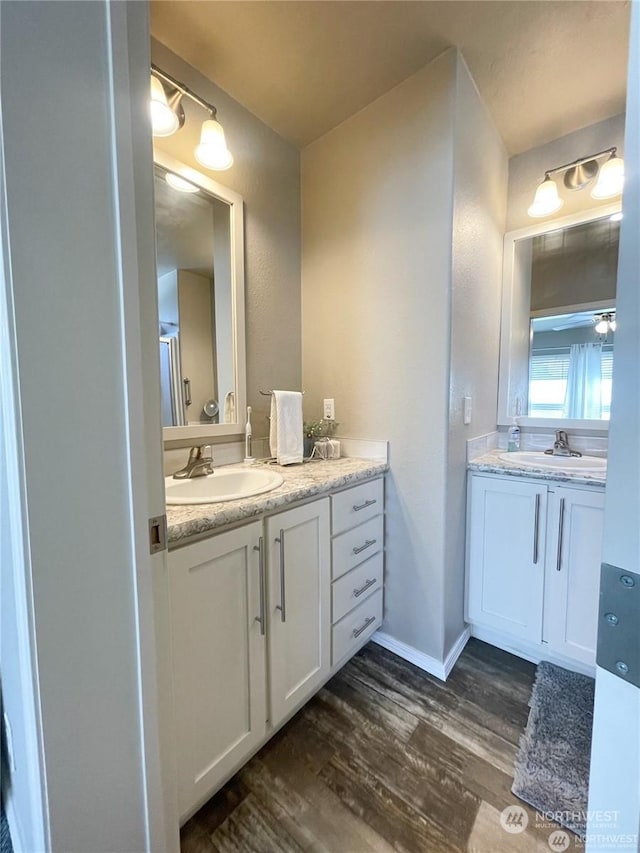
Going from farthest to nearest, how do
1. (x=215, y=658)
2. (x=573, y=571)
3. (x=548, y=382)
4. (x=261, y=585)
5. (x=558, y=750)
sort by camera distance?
(x=548, y=382), (x=573, y=571), (x=558, y=750), (x=261, y=585), (x=215, y=658)

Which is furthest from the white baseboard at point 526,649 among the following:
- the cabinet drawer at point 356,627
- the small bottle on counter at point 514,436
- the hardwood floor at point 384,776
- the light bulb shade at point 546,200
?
the light bulb shade at point 546,200

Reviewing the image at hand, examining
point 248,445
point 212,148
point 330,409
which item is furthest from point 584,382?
point 212,148

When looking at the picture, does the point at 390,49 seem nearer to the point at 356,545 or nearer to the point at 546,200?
the point at 546,200

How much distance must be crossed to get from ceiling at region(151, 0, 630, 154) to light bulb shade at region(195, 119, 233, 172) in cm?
29

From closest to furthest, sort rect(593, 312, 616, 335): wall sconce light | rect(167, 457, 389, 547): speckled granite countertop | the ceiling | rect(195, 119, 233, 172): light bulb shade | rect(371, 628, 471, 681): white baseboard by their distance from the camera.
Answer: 1. rect(167, 457, 389, 547): speckled granite countertop
2. the ceiling
3. rect(195, 119, 233, 172): light bulb shade
4. rect(371, 628, 471, 681): white baseboard
5. rect(593, 312, 616, 335): wall sconce light

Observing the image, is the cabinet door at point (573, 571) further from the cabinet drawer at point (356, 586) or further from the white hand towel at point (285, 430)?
the white hand towel at point (285, 430)

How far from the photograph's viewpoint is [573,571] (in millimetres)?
1489

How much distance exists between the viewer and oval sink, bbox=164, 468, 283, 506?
129 centimetres

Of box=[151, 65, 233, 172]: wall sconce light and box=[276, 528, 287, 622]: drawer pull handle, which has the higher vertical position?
box=[151, 65, 233, 172]: wall sconce light

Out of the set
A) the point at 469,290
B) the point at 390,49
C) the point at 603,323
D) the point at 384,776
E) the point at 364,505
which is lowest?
the point at 384,776

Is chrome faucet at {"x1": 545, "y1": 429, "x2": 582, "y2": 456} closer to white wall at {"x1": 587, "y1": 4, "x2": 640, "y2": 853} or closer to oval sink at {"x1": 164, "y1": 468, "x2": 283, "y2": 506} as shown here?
oval sink at {"x1": 164, "y1": 468, "x2": 283, "y2": 506}

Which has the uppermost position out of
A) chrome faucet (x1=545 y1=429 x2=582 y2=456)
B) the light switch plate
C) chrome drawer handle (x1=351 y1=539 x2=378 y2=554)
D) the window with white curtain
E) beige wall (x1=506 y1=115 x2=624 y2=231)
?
beige wall (x1=506 y1=115 x2=624 y2=231)

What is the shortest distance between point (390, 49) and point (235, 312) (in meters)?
1.21

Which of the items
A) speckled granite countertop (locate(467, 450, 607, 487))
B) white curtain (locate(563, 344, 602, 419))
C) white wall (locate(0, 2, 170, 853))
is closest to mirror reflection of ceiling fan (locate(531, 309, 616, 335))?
white curtain (locate(563, 344, 602, 419))
